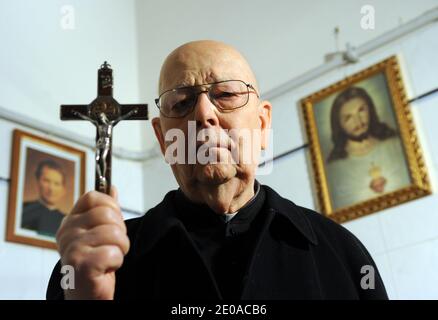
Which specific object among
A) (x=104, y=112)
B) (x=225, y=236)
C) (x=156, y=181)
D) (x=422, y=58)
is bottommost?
(x=225, y=236)

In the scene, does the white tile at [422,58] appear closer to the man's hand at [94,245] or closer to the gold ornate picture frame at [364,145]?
the gold ornate picture frame at [364,145]

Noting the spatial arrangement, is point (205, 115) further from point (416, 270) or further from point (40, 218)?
point (40, 218)

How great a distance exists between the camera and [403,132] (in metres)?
3.66

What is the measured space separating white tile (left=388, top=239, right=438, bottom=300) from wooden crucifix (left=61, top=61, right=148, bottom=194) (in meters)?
2.41

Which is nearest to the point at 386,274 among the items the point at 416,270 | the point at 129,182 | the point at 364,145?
the point at 416,270

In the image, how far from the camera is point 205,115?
1.56 m

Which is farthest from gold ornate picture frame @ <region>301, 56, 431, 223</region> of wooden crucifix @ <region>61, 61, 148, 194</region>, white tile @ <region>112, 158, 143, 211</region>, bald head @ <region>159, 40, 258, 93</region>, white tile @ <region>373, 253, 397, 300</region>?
wooden crucifix @ <region>61, 61, 148, 194</region>

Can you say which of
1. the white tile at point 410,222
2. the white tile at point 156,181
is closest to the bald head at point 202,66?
the white tile at point 410,222

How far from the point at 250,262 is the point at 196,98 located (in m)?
0.54

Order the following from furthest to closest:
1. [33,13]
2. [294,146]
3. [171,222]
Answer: [33,13]
[294,146]
[171,222]
